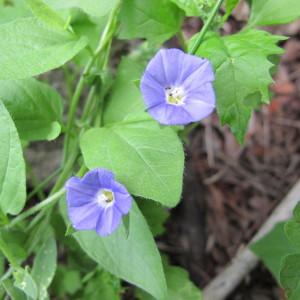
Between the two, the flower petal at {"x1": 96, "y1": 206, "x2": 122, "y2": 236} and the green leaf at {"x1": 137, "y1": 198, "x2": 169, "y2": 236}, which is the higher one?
the flower petal at {"x1": 96, "y1": 206, "x2": 122, "y2": 236}

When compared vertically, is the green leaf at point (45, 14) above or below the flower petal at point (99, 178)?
above

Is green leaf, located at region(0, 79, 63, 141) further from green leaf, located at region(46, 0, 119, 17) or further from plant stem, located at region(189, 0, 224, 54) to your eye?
plant stem, located at region(189, 0, 224, 54)

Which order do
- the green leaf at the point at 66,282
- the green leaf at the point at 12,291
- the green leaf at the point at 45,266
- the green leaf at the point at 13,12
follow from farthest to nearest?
the green leaf at the point at 66,282 < the green leaf at the point at 13,12 < the green leaf at the point at 45,266 < the green leaf at the point at 12,291

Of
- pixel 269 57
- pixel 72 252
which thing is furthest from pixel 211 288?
pixel 269 57

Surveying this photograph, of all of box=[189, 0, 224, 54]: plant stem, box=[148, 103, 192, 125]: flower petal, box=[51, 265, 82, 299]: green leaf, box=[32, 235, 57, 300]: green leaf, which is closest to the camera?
box=[148, 103, 192, 125]: flower petal

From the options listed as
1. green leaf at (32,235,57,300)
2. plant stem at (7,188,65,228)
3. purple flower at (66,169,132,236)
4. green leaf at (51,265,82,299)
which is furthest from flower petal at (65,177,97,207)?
green leaf at (51,265,82,299)

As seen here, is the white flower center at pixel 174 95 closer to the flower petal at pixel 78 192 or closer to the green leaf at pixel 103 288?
the flower petal at pixel 78 192

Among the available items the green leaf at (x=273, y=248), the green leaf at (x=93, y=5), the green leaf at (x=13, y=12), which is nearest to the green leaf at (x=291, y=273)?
the green leaf at (x=273, y=248)
